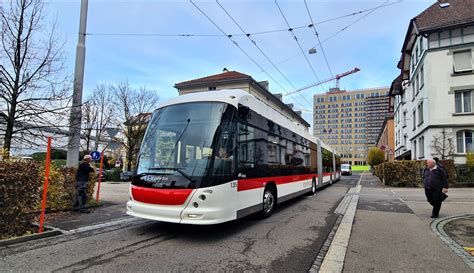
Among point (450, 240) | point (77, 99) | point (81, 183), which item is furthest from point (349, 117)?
point (81, 183)

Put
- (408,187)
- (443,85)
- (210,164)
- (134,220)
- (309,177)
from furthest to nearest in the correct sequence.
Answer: (443,85) < (408,187) < (309,177) < (134,220) < (210,164)

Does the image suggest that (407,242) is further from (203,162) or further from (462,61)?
(462,61)

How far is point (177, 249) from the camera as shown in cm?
513

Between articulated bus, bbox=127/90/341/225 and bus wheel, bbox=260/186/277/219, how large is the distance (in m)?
0.04

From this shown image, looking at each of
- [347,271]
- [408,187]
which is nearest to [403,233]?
[347,271]

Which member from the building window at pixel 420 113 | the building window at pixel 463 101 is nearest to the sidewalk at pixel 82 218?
the building window at pixel 463 101

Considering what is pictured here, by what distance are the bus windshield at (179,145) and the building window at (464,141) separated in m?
22.0

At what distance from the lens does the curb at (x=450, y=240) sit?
4761mm

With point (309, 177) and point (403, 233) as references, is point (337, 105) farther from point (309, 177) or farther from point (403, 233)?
point (403, 233)

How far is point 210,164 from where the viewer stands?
5.68m

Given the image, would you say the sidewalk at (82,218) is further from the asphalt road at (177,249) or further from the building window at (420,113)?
the building window at (420,113)

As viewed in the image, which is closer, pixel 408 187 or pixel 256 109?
pixel 256 109

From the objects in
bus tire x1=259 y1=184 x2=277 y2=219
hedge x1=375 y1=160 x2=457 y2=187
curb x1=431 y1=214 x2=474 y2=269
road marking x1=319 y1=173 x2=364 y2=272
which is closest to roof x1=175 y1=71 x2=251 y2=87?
hedge x1=375 y1=160 x2=457 y2=187

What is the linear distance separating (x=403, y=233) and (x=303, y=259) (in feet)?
10.4
